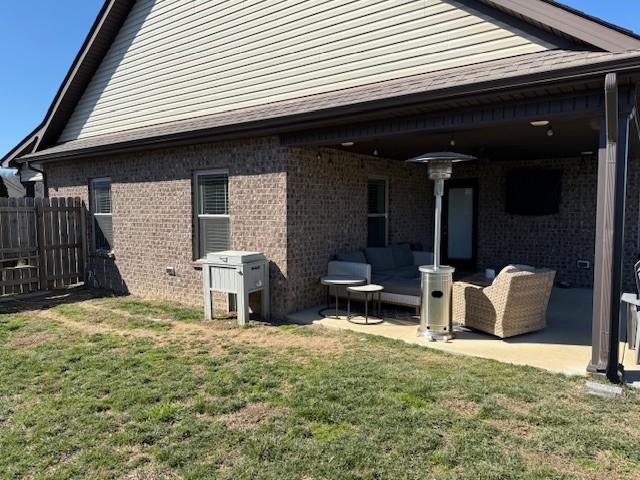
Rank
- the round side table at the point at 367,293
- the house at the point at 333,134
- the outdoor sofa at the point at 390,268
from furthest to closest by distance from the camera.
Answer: the outdoor sofa at the point at 390,268
the round side table at the point at 367,293
the house at the point at 333,134

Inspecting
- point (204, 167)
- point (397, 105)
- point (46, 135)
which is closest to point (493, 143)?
point (397, 105)

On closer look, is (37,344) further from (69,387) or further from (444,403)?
(444,403)

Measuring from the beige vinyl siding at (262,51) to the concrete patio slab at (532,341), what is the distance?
11.6ft

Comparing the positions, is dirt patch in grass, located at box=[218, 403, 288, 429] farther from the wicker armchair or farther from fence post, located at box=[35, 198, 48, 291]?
fence post, located at box=[35, 198, 48, 291]

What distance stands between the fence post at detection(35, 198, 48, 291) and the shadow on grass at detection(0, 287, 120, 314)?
357 mm

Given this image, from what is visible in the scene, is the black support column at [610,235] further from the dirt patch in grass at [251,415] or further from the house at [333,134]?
the dirt patch in grass at [251,415]

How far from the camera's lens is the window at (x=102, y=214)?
1013 centimetres

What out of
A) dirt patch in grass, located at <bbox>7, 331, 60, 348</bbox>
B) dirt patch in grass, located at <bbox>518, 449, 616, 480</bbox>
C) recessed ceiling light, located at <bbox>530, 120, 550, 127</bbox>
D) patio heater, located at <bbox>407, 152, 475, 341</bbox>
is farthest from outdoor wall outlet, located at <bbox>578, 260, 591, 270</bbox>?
dirt patch in grass, located at <bbox>7, 331, 60, 348</bbox>

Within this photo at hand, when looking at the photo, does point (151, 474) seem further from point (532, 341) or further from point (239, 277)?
point (532, 341)

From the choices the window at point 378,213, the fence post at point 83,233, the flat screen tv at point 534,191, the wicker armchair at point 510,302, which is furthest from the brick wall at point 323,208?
the fence post at point 83,233

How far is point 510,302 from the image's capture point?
18.6 ft

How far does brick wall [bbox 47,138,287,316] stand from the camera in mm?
7227

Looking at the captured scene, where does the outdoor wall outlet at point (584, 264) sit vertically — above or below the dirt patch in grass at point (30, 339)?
above

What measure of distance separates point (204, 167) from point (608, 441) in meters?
6.98
